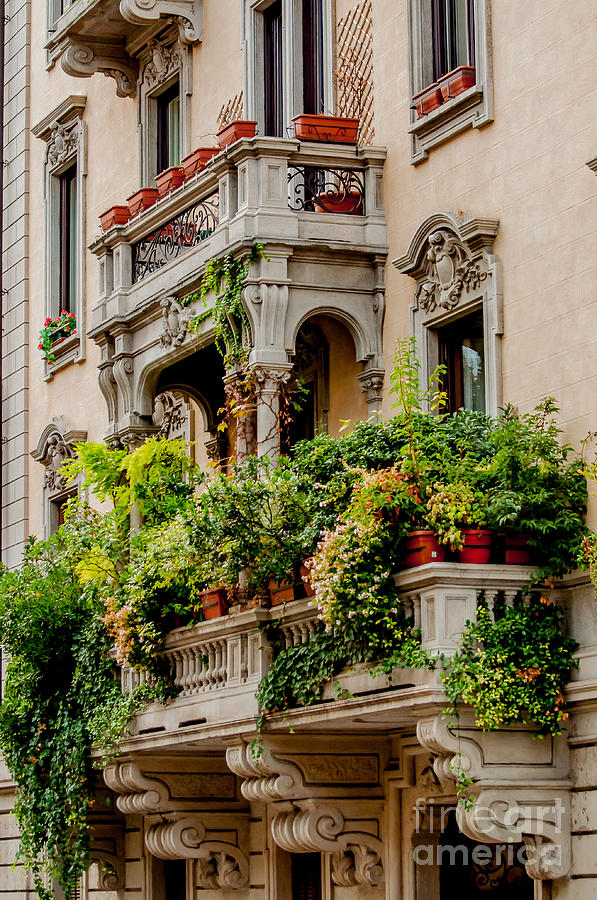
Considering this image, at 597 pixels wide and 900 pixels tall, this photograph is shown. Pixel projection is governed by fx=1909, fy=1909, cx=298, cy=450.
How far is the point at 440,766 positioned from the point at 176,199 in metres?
7.79

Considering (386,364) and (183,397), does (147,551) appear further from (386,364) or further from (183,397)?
(183,397)

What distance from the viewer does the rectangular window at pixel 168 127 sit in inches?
974

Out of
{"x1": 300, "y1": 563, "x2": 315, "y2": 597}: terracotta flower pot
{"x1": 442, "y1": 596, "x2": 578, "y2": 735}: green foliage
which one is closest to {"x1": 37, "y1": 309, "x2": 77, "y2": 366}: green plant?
{"x1": 300, "y1": 563, "x2": 315, "y2": 597}: terracotta flower pot

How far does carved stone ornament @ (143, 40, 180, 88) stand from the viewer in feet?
80.5

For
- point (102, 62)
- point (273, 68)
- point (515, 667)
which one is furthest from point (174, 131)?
point (515, 667)

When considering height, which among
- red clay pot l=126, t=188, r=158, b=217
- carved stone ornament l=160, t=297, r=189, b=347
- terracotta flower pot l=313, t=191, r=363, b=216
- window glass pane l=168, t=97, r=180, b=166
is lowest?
carved stone ornament l=160, t=297, r=189, b=347

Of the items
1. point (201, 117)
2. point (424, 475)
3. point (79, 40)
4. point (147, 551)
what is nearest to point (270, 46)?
point (201, 117)

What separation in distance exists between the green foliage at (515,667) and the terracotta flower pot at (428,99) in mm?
5455

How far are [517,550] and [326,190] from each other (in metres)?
5.40

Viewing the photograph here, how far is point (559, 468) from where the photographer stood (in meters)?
15.2

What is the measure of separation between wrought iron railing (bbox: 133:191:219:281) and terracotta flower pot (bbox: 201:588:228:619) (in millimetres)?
3760

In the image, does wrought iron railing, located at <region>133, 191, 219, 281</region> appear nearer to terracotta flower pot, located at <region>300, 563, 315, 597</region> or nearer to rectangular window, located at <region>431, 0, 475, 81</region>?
rectangular window, located at <region>431, 0, 475, 81</region>

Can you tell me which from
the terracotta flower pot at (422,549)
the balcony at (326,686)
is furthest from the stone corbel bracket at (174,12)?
the terracotta flower pot at (422,549)

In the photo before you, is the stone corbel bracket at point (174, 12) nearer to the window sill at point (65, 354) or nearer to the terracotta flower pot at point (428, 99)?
the window sill at point (65, 354)
